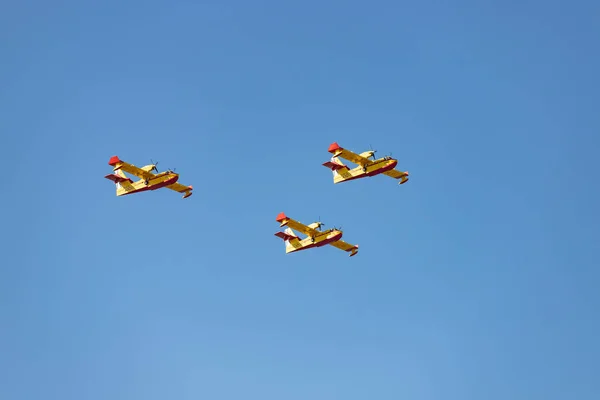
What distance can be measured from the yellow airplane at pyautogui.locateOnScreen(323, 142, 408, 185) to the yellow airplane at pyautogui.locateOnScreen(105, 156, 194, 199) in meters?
22.4

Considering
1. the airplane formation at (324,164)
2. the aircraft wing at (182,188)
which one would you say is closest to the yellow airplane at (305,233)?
the airplane formation at (324,164)

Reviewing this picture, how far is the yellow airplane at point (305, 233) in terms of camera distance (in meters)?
145

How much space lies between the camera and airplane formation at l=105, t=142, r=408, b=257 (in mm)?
143000

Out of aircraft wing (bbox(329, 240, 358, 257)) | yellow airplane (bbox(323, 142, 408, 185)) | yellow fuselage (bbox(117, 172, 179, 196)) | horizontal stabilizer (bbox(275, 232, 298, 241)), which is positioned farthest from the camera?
aircraft wing (bbox(329, 240, 358, 257))

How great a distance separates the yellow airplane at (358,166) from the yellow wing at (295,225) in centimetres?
751

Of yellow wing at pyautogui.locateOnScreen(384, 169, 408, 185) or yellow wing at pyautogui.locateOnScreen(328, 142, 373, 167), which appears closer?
yellow wing at pyautogui.locateOnScreen(328, 142, 373, 167)

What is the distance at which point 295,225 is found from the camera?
146 metres

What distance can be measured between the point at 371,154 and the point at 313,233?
45.4 ft

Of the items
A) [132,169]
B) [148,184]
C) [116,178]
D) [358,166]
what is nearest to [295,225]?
[358,166]

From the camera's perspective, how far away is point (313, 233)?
479 ft

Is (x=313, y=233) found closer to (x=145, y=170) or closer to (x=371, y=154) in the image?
(x=371, y=154)

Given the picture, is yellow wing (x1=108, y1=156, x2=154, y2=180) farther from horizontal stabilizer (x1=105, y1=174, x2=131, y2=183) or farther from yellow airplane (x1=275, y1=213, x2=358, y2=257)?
yellow airplane (x1=275, y1=213, x2=358, y2=257)

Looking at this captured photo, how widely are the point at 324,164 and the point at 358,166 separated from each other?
4.76m

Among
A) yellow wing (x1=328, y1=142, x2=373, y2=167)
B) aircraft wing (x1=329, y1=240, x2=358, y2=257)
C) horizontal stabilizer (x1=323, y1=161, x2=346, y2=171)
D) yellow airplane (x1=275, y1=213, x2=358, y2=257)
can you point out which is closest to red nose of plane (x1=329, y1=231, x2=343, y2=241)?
yellow airplane (x1=275, y1=213, x2=358, y2=257)
